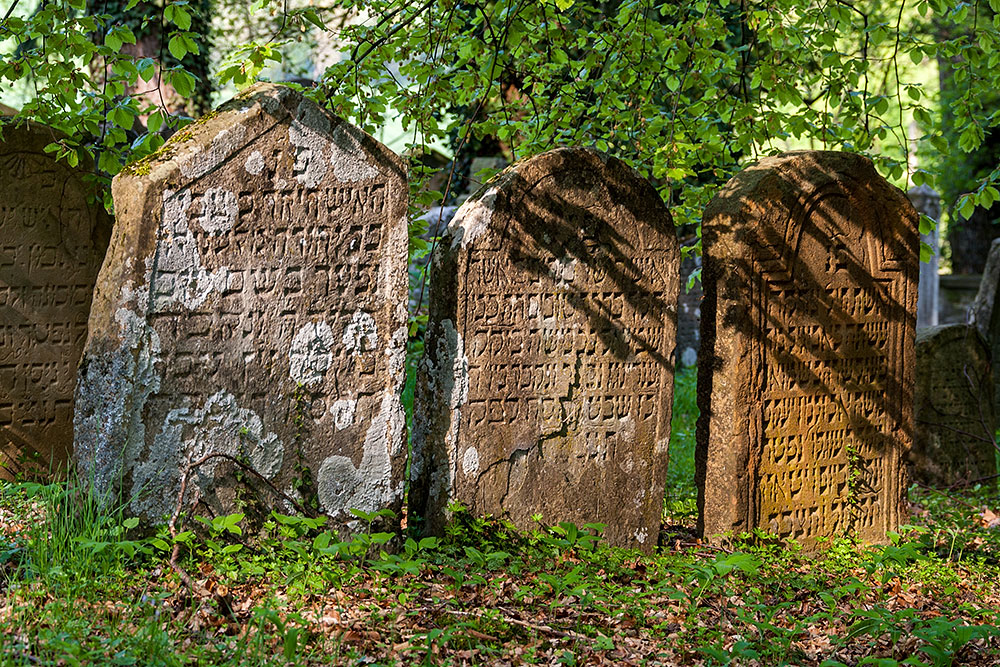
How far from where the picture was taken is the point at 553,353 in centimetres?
473

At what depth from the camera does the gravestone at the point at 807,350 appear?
5.03 meters

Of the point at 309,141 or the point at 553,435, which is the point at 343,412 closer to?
the point at 553,435

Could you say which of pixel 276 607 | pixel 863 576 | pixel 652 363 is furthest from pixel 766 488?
pixel 276 607

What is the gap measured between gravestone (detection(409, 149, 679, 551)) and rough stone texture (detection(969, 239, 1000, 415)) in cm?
510

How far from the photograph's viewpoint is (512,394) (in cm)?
464

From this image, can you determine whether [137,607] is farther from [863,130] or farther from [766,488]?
[863,130]

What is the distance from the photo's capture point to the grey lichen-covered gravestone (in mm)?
3893

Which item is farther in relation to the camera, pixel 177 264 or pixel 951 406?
pixel 951 406

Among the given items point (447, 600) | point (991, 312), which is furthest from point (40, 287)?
point (991, 312)

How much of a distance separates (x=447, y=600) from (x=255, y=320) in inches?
56.7

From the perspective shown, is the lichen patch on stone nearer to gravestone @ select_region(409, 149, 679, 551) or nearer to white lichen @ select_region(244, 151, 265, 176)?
white lichen @ select_region(244, 151, 265, 176)

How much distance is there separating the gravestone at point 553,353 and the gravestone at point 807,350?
0.31m

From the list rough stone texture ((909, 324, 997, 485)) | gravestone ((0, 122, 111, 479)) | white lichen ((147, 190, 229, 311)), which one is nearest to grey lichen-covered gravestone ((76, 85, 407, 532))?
white lichen ((147, 190, 229, 311))

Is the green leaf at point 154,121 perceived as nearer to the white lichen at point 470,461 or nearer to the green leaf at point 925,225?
the white lichen at point 470,461
